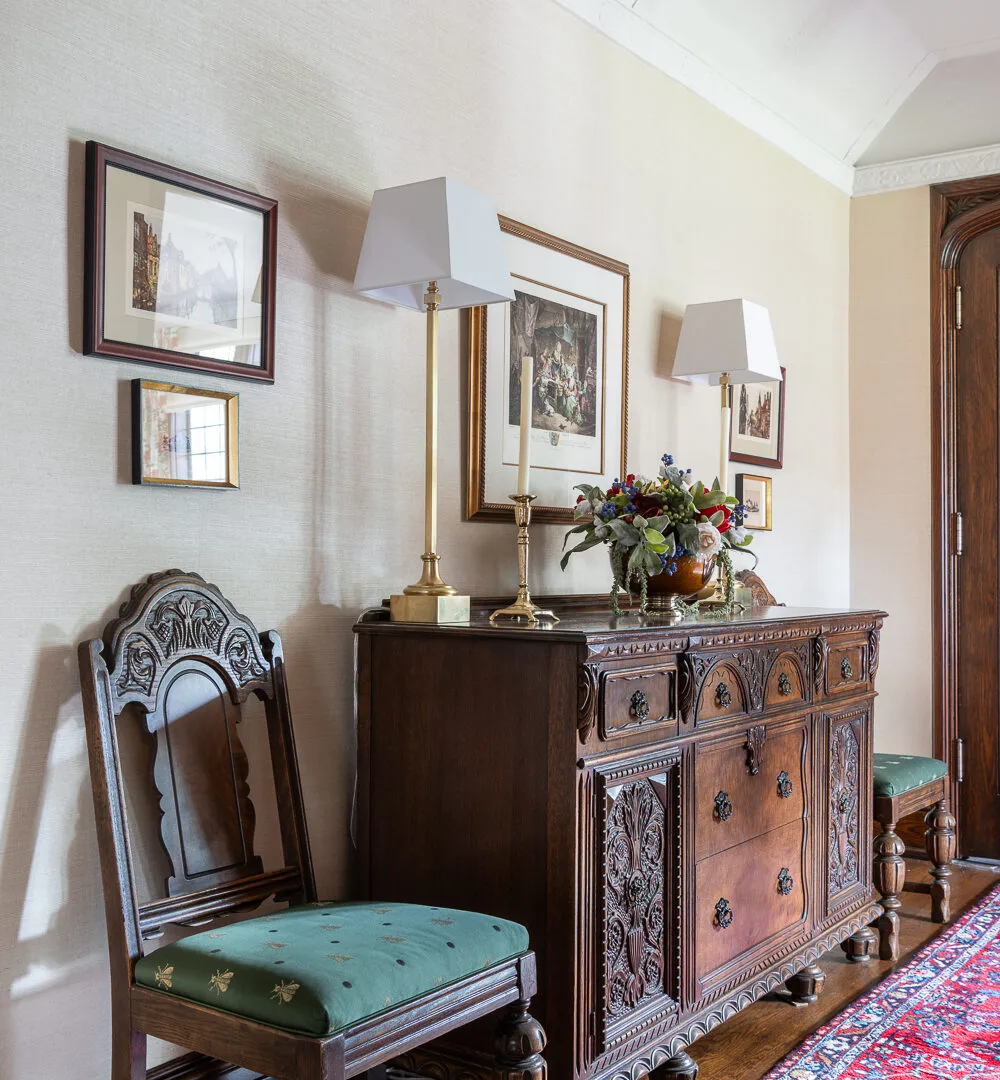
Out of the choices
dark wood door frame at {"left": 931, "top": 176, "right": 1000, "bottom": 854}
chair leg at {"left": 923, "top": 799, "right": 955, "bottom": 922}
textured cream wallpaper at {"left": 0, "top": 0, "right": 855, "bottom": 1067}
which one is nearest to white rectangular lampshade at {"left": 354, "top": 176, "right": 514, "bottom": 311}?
textured cream wallpaper at {"left": 0, "top": 0, "right": 855, "bottom": 1067}

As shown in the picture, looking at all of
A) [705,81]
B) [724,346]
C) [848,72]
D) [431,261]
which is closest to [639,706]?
[431,261]

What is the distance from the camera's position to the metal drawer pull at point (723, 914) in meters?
2.88

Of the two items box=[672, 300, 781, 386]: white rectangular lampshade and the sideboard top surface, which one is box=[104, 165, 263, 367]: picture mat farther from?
box=[672, 300, 781, 386]: white rectangular lampshade

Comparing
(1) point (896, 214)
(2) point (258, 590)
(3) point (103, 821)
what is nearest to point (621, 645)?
(2) point (258, 590)

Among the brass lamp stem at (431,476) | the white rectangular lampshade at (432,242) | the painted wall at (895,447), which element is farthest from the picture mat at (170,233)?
the painted wall at (895,447)

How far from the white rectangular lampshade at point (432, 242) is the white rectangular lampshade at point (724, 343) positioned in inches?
52.0

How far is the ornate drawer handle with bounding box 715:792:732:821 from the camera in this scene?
2.90 metres

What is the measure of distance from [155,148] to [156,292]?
12.0 inches

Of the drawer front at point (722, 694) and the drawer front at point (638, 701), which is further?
the drawer front at point (722, 694)

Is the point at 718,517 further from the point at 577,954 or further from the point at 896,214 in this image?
the point at 896,214

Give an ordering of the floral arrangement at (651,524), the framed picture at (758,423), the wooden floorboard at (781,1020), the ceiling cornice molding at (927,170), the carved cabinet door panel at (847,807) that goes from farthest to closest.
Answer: the ceiling cornice molding at (927,170), the framed picture at (758,423), the carved cabinet door panel at (847,807), the floral arrangement at (651,524), the wooden floorboard at (781,1020)

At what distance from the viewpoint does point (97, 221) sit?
229 centimetres

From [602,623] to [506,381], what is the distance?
2.86 feet

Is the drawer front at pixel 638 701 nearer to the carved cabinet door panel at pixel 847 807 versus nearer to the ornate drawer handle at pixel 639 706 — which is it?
the ornate drawer handle at pixel 639 706
